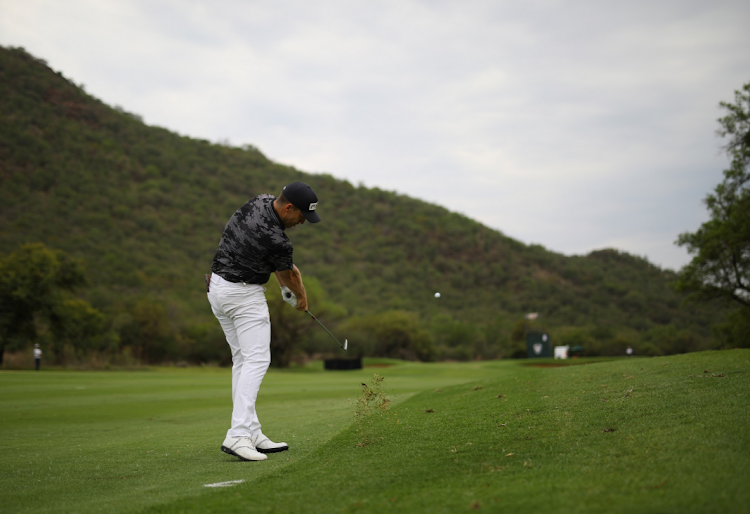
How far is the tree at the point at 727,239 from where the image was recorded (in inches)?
1260

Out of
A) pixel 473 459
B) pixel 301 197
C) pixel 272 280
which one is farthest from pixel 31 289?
pixel 473 459

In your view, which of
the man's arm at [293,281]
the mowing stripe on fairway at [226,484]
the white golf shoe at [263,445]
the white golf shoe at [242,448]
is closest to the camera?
the mowing stripe on fairway at [226,484]

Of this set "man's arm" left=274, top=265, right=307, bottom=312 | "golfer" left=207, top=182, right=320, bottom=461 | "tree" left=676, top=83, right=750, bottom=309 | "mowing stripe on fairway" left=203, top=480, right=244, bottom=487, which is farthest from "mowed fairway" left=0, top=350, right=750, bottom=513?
"tree" left=676, top=83, right=750, bottom=309

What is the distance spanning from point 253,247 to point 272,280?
138 ft

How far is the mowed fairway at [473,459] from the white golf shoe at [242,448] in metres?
0.13

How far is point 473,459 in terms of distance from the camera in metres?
4.16

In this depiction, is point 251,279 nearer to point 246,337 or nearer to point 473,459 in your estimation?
point 246,337

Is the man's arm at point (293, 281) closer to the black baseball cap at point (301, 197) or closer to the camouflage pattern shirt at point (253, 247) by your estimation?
the camouflage pattern shirt at point (253, 247)

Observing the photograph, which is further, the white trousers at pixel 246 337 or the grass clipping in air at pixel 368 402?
the grass clipping in air at pixel 368 402

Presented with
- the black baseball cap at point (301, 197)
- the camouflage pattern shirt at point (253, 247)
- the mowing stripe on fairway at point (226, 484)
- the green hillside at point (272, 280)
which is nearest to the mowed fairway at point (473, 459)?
the mowing stripe on fairway at point (226, 484)

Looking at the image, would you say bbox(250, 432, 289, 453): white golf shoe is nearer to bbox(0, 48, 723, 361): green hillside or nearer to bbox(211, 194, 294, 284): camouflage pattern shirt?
bbox(211, 194, 294, 284): camouflage pattern shirt

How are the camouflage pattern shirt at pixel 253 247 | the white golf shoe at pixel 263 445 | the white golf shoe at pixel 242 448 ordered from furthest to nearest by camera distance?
the white golf shoe at pixel 263 445 → the camouflage pattern shirt at pixel 253 247 → the white golf shoe at pixel 242 448

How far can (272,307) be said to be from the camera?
45188 millimetres

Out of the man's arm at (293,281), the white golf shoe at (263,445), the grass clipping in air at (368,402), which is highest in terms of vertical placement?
the man's arm at (293,281)
